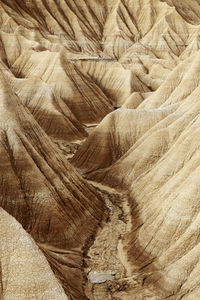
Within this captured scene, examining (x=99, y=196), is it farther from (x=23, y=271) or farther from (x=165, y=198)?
(x=23, y=271)

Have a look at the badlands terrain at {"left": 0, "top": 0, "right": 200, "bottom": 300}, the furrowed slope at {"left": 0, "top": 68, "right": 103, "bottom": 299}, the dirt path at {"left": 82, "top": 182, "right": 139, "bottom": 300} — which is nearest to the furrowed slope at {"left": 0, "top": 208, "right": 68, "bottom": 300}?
the badlands terrain at {"left": 0, "top": 0, "right": 200, "bottom": 300}

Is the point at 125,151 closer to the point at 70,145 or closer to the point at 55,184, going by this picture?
the point at 70,145

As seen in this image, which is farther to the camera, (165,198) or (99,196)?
(99,196)

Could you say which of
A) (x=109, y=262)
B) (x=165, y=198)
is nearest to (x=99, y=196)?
(x=165, y=198)

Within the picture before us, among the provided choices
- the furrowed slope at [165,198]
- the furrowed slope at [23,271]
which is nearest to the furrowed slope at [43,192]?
Answer: the furrowed slope at [165,198]

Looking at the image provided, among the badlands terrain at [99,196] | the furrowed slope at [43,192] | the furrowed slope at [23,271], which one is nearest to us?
the furrowed slope at [23,271]

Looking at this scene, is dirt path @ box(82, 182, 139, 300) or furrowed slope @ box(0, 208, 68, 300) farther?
dirt path @ box(82, 182, 139, 300)

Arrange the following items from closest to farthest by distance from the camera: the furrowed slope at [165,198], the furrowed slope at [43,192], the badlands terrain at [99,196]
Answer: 1. the badlands terrain at [99,196]
2. the furrowed slope at [165,198]
3. the furrowed slope at [43,192]

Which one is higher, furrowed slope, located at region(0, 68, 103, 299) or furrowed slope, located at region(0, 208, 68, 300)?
furrowed slope, located at region(0, 208, 68, 300)

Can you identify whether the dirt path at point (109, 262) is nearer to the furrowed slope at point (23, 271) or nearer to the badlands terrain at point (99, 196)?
the badlands terrain at point (99, 196)

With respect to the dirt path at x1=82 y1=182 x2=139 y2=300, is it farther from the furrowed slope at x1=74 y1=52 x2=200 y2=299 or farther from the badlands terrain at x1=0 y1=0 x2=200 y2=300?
the furrowed slope at x1=74 y1=52 x2=200 y2=299

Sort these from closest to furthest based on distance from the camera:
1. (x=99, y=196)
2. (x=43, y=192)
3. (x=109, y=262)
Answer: (x=109, y=262) < (x=43, y=192) < (x=99, y=196)

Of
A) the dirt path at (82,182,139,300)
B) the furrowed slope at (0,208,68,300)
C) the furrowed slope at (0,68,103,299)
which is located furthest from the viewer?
the furrowed slope at (0,68,103,299)
